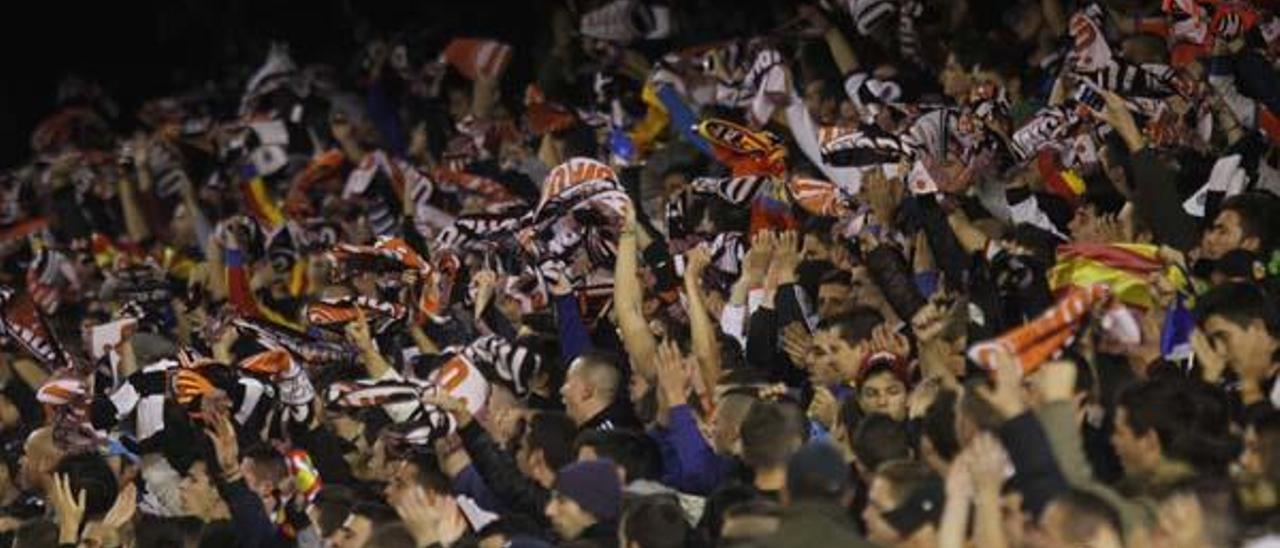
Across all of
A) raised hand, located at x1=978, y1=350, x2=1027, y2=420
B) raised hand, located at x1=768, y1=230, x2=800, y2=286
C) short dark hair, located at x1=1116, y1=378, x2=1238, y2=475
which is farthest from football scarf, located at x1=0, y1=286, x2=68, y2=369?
short dark hair, located at x1=1116, y1=378, x2=1238, y2=475


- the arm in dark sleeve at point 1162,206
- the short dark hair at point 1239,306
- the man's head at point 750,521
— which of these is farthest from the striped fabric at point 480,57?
the man's head at point 750,521

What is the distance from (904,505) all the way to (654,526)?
30.1 inches

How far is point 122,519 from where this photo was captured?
1068cm

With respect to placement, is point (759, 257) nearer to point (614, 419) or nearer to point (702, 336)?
point (702, 336)

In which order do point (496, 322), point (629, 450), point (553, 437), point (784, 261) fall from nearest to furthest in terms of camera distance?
point (629, 450) → point (553, 437) → point (784, 261) → point (496, 322)

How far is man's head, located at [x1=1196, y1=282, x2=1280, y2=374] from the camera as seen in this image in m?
8.57

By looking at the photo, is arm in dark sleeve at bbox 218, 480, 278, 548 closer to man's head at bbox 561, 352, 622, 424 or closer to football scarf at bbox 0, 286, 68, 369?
man's head at bbox 561, 352, 622, 424

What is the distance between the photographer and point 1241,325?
8.62 meters

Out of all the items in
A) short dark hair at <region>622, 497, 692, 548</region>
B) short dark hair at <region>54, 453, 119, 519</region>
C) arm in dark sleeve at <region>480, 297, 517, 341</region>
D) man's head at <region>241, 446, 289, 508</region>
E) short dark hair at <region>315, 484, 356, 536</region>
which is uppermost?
short dark hair at <region>622, 497, 692, 548</region>

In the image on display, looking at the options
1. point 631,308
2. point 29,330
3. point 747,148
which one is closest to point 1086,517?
point 631,308

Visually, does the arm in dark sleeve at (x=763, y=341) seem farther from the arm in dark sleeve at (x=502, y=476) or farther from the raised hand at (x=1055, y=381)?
the raised hand at (x=1055, y=381)

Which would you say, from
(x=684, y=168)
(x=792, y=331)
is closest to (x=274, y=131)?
(x=684, y=168)

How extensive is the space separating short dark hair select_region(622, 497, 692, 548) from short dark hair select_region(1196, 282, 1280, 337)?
1.75 m

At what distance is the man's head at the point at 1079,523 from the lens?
7.17 m
